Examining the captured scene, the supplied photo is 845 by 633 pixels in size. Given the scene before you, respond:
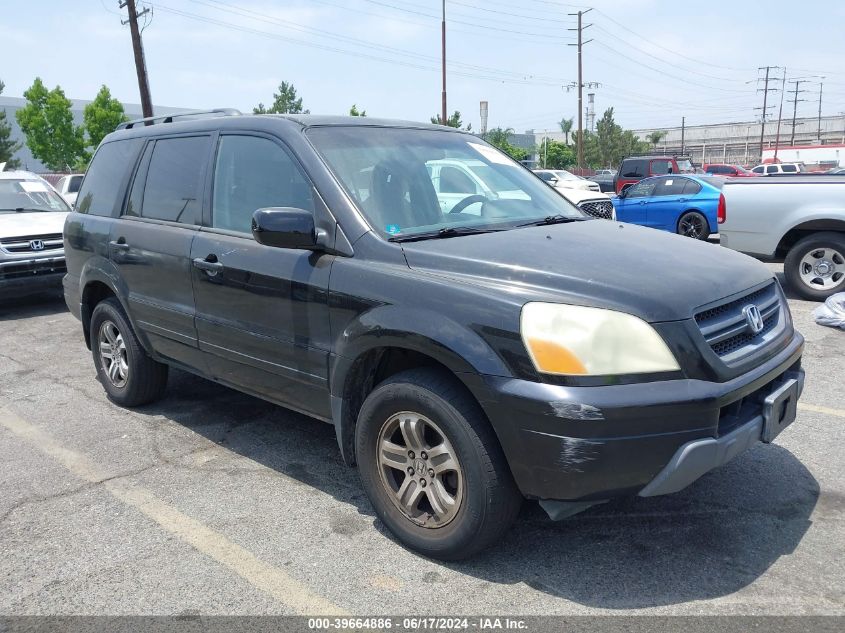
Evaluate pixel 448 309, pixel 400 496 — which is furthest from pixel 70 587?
pixel 448 309

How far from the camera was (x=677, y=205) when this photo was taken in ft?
44.1

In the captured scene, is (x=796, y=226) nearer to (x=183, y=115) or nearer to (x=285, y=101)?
(x=183, y=115)

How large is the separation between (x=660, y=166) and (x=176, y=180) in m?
21.9

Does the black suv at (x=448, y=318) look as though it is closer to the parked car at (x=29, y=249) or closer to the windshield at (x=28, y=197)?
the parked car at (x=29, y=249)

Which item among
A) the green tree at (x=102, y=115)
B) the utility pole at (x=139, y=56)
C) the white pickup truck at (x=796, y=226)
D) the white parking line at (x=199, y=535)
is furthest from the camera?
the green tree at (x=102, y=115)

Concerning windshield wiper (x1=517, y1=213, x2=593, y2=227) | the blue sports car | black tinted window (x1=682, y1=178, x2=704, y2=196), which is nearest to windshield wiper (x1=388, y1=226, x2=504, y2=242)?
windshield wiper (x1=517, y1=213, x2=593, y2=227)

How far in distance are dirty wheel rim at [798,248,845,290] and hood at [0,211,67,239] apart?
8899 mm

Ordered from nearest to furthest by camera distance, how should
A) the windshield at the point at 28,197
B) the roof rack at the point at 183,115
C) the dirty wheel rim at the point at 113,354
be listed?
the roof rack at the point at 183,115, the dirty wheel rim at the point at 113,354, the windshield at the point at 28,197

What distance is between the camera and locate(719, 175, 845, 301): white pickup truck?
8245mm

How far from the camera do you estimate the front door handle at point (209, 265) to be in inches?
155

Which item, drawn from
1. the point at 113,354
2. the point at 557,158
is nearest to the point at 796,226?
the point at 113,354

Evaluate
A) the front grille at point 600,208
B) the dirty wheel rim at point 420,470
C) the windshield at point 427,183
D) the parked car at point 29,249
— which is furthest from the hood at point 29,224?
the dirty wheel rim at point 420,470

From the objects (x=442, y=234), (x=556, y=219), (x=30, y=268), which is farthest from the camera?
(x=30, y=268)

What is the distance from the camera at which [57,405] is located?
5.38 metres
